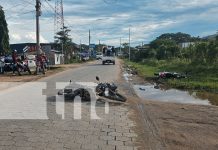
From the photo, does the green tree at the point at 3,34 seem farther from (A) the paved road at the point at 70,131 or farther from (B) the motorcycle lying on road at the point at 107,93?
(A) the paved road at the point at 70,131

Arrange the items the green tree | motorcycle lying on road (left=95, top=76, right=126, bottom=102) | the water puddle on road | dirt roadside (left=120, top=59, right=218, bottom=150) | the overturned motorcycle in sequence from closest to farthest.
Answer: dirt roadside (left=120, top=59, right=218, bottom=150) < the overturned motorcycle < motorcycle lying on road (left=95, top=76, right=126, bottom=102) < the water puddle on road < the green tree

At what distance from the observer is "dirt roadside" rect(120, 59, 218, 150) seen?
28.1ft

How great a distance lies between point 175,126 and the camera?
34.4 feet

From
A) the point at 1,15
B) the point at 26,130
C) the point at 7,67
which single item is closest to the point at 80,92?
the point at 26,130

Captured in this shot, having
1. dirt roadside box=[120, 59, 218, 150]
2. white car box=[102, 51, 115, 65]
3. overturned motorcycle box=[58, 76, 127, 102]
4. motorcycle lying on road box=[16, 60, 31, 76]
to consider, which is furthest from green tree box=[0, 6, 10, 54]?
dirt roadside box=[120, 59, 218, 150]

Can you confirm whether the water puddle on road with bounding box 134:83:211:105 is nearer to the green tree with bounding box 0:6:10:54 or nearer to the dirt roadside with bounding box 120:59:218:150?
the dirt roadside with bounding box 120:59:218:150

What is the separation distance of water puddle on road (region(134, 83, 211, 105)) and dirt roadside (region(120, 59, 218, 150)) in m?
2.51

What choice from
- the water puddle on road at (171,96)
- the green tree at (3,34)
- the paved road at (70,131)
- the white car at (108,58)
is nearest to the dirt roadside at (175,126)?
the paved road at (70,131)

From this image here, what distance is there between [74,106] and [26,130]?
3.56 meters

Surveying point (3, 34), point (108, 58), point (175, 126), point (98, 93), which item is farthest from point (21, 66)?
point (108, 58)

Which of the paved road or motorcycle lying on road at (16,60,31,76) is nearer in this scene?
the paved road

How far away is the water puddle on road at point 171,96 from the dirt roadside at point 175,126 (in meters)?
2.51

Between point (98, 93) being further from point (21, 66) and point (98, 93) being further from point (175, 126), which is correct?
point (21, 66)

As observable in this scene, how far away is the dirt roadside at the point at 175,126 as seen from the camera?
337 inches
